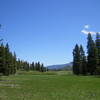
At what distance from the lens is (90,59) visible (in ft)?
230

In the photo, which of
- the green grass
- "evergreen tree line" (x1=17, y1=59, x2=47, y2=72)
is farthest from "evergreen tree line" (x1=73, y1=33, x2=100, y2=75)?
"evergreen tree line" (x1=17, y1=59, x2=47, y2=72)

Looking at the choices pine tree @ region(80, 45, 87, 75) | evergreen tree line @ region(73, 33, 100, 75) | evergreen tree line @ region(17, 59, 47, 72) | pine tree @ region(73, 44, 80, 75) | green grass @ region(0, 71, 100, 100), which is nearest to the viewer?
green grass @ region(0, 71, 100, 100)

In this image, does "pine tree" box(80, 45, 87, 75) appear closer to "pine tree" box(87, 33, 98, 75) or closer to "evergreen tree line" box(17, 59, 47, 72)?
"pine tree" box(87, 33, 98, 75)

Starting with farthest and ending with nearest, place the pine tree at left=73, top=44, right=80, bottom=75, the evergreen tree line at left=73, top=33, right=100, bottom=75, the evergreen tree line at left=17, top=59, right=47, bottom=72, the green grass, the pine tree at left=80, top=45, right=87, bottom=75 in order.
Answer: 1. the evergreen tree line at left=17, top=59, right=47, bottom=72
2. the pine tree at left=73, top=44, right=80, bottom=75
3. the pine tree at left=80, top=45, right=87, bottom=75
4. the evergreen tree line at left=73, top=33, right=100, bottom=75
5. the green grass

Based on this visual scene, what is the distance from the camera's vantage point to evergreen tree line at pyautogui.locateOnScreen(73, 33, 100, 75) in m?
67.8

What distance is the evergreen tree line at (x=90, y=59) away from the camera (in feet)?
222

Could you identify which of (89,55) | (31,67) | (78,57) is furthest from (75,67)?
(31,67)

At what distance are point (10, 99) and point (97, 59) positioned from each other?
53.7 m

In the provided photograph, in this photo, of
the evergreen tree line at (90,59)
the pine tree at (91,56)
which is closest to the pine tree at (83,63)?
the evergreen tree line at (90,59)

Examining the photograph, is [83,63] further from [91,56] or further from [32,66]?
[32,66]

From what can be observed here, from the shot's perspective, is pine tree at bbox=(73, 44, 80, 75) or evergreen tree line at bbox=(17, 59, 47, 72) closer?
pine tree at bbox=(73, 44, 80, 75)

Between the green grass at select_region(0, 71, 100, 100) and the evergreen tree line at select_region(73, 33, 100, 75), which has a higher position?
the evergreen tree line at select_region(73, 33, 100, 75)

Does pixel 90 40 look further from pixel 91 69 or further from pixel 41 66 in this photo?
pixel 41 66

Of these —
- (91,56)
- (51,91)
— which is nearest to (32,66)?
(91,56)
